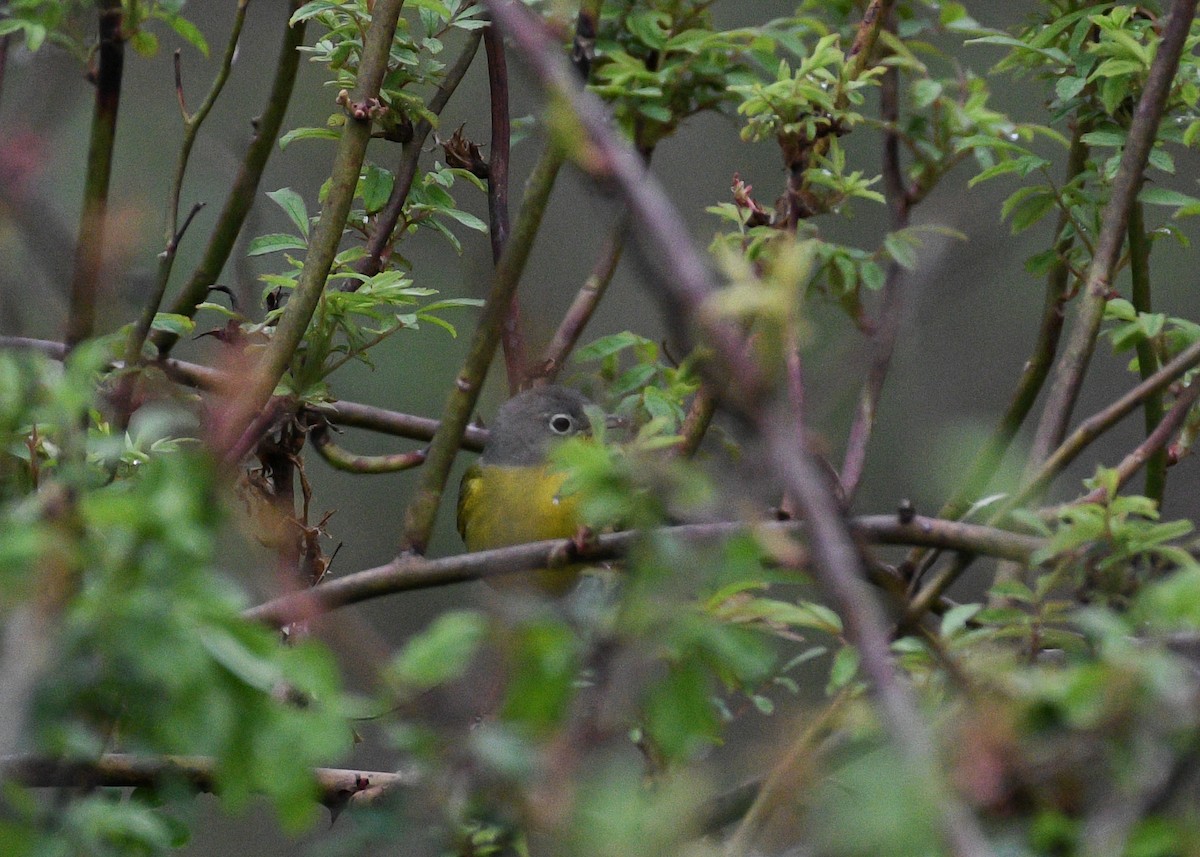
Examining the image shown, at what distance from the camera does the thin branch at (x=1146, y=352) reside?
9.05 ft

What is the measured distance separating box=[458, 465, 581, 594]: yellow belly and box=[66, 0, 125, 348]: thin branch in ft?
5.38

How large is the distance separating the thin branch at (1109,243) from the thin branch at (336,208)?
4.27ft

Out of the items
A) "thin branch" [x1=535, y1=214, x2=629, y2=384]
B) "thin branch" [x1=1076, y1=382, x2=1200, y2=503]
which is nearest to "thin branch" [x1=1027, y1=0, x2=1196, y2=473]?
"thin branch" [x1=1076, y1=382, x2=1200, y2=503]

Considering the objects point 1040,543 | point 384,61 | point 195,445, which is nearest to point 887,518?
point 1040,543

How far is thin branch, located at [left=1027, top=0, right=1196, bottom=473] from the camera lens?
2.57 metres

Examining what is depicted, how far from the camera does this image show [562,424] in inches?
→ 183

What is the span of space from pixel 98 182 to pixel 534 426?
2039 millimetres

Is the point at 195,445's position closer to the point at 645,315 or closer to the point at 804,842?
the point at 804,842

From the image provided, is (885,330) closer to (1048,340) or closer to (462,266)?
(1048,340)


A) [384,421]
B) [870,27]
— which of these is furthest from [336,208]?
[870,27]

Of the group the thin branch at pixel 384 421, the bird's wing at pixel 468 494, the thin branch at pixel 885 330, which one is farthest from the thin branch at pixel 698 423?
the bird's wing at pixel 468 494

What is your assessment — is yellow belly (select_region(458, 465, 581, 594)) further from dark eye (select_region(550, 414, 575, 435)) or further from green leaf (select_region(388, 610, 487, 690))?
green leaf (select_region(388, 610, 487, 690))

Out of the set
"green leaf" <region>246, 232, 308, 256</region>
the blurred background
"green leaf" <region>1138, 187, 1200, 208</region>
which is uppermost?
"green leaf" <region>1138, 187, 1200, 208</region>

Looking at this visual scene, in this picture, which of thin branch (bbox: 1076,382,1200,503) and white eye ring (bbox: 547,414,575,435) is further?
white eye ring (bbox: 547,414,575,435)
